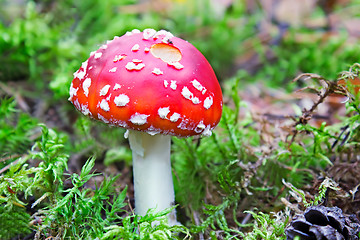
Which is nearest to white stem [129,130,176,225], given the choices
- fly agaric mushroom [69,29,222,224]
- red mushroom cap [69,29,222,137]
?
fly agaric mushroom [69,29,222,224]

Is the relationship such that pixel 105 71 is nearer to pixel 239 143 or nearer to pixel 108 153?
pixel 108 153

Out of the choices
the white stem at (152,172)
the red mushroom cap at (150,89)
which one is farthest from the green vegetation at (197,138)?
the red mushroom cap at (150,89)

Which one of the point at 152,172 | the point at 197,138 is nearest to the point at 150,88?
the point at 152,172

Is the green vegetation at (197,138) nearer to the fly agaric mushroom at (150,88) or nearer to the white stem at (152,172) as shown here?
the white stem at (152,172)

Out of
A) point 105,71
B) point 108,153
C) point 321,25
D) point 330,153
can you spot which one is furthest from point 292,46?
point 105,71

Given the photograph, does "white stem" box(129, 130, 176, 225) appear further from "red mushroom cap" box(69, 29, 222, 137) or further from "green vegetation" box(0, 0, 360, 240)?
"red mushroom cap" box(69, 29, 222, 137)

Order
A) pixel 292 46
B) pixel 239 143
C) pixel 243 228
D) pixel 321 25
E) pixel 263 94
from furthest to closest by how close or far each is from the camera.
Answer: pixel 321 25 → pixel 292 46 → pixel 263 94 → pixel 239 143 → pixel 243 228
